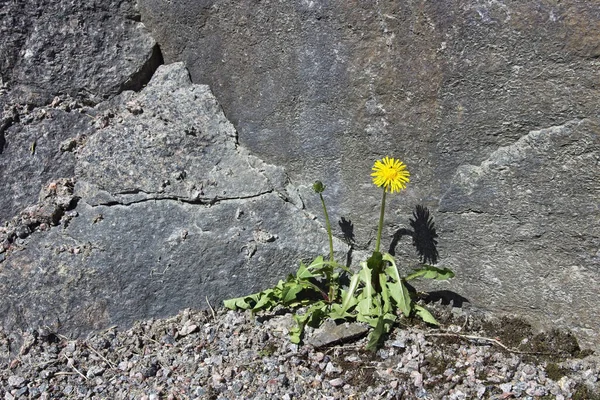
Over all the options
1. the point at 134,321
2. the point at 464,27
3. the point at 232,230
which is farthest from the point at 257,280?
the point at 464,27

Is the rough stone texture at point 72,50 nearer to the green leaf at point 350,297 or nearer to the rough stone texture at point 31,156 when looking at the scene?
the rough stone texture at point 31,156

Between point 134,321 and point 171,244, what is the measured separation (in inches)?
13.8

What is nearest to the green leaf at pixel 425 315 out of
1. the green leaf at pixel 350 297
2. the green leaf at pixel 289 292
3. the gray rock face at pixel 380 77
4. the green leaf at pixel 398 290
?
the green leaf at pixel 398 290

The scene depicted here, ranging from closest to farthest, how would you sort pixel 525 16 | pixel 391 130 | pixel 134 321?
pixel 525 16
pixel 391 130
pixel 134 321

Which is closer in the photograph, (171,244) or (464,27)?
(464,27)

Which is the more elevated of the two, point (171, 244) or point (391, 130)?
point (391, 130)

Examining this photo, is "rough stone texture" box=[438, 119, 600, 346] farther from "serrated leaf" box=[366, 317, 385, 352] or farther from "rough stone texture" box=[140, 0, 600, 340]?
"serrated leaf" box=[366, 317, 385, 352]

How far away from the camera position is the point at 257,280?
9.68 feet

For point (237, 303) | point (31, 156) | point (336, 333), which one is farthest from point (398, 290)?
point (31, 156)

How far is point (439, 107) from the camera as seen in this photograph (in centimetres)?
259

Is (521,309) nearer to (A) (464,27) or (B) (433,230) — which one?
(B) (433,230)

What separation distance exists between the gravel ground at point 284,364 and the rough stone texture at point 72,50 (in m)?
1.06

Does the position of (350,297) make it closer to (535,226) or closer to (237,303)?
(237,303)

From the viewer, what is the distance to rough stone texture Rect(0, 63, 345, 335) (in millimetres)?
2873
